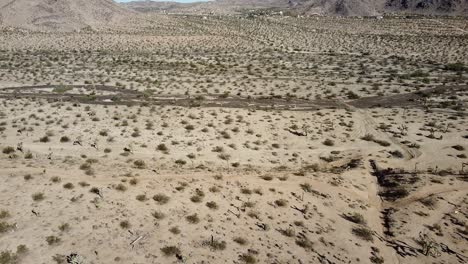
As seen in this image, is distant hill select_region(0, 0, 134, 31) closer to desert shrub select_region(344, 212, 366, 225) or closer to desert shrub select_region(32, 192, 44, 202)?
desert shrub select_region(32, 192, 44, 202)

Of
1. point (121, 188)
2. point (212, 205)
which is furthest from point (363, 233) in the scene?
point (121, 188)

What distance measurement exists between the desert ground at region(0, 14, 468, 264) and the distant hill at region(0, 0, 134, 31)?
160ft

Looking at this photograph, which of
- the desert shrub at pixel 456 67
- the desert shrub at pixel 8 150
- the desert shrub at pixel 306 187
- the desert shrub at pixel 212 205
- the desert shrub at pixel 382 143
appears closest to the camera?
the desert shrub at pixel 212 205

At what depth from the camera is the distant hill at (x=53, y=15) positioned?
8838cm

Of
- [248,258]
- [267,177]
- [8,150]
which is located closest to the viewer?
→ [248,258]

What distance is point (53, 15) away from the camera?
93.4 meters

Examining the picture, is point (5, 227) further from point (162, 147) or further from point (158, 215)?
point (162, 147)

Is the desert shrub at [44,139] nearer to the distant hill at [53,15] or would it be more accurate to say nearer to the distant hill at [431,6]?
the distant hill at [53,15]

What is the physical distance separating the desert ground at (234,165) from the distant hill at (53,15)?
48.9 metres

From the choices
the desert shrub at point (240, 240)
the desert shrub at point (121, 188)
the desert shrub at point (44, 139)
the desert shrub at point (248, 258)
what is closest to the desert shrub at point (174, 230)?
the desert shrub at point (240, 240)

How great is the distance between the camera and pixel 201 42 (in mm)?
71500

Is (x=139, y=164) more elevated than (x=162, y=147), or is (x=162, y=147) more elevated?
(x=162, y=147)

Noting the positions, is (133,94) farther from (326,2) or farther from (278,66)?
(326,2)

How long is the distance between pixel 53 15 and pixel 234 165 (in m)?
88.8
